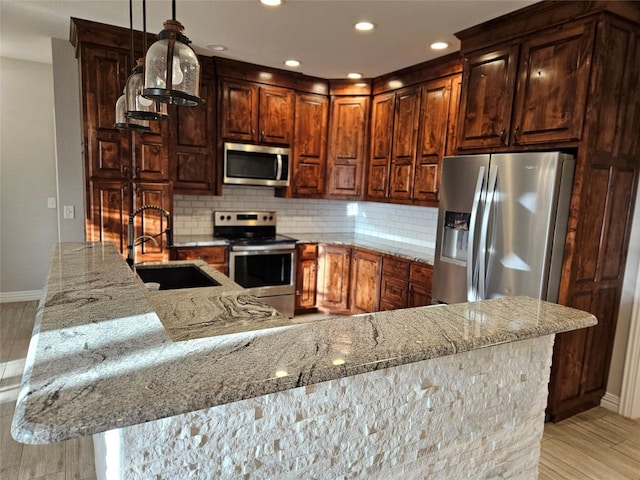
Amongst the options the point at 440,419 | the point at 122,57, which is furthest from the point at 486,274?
the point at 122,57

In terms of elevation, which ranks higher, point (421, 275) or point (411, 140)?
point (411, 140)

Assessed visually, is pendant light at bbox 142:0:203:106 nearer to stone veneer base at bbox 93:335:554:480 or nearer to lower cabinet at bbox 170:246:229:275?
stone veneer base at bbox 93:335:554:480

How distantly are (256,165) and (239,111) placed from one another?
538 millimetres

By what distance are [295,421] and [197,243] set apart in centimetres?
303

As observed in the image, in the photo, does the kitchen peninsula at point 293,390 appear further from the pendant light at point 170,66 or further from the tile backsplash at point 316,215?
the tile backsplash at point 316,215

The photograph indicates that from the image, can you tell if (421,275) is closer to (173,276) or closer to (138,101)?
(173,276)

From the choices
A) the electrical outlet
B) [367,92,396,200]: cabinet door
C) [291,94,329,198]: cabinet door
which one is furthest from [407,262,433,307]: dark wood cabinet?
the electrical outlet

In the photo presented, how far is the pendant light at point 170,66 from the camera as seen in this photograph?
1235 mm

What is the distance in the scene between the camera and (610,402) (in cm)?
287

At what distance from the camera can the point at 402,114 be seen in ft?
13.2

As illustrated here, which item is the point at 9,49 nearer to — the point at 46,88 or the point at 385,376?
the point at 46,88

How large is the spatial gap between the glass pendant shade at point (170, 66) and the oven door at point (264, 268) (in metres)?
2.67

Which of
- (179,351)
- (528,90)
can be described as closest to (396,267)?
(528,90)

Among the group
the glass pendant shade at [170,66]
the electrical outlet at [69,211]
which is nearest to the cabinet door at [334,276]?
the electrical outlet at [69,211]
